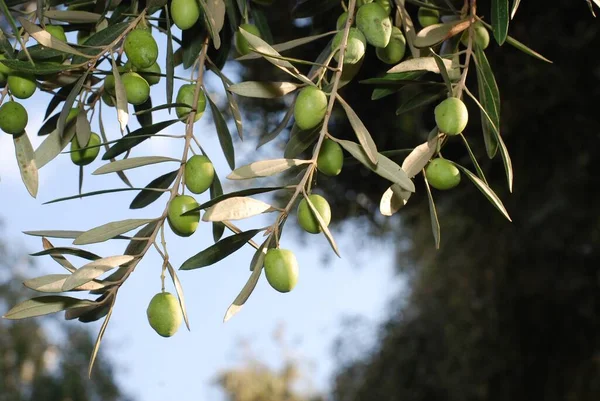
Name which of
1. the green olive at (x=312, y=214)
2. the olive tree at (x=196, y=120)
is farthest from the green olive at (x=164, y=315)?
the green olive at (x=312, y=214)

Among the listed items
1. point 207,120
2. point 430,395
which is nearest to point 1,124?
point 207,120

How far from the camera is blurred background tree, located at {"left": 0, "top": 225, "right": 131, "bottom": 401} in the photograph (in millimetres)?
4930

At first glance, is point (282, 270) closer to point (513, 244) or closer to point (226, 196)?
point (226, 196)

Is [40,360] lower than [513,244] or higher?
lower

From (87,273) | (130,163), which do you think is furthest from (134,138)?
(87,273)

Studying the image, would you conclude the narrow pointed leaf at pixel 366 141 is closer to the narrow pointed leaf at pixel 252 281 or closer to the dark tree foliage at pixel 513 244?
the narrow pointed leaf at pixel 252 281

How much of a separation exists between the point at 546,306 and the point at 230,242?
2.25 metres

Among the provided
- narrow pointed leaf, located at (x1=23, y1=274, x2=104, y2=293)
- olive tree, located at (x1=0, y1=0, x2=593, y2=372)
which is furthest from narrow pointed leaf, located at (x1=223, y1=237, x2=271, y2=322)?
narrow pointed leaf, located at (x1=23, y1=274, x2=104, y2=293)

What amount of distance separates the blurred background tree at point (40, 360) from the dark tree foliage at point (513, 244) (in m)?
2.34

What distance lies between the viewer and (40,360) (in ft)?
16.7

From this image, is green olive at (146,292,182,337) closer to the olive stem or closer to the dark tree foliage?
the olive stem

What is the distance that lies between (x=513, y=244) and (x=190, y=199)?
218cm

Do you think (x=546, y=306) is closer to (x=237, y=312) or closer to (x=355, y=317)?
(x=355, y=317)

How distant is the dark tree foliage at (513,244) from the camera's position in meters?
1.72
